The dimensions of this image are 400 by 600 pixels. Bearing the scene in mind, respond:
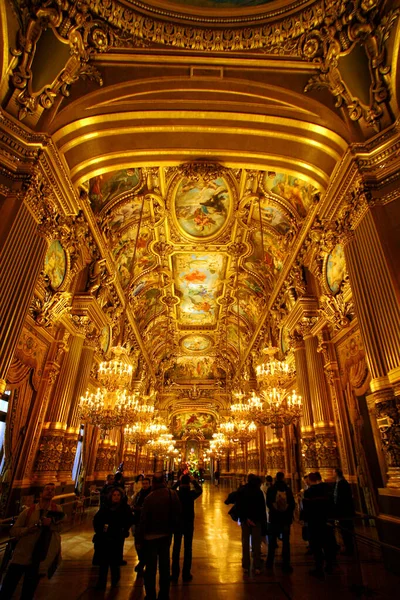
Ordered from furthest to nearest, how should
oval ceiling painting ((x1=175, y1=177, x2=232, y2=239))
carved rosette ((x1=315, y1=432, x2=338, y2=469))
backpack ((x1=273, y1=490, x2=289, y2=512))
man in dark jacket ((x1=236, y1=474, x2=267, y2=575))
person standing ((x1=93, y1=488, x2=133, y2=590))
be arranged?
oval ceiling painting ((x1=175, y1=177, x2=232, y2=239)), carved rosette ((x1=315, y1=432, x2=338, y2=469)), backpack ((x1=273, y1=490, x2=289, y2=512)), man in dark jacket ((x1=236, y1=474, x2=267, y2=575)), person standing ((x1=93, y1=488, x2=133, y2=590))

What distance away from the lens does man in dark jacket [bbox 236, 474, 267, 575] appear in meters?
4.31

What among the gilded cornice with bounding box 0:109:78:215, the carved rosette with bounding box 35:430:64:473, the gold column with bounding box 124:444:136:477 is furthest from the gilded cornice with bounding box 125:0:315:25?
the gold column with bounding box 124:444:136:477

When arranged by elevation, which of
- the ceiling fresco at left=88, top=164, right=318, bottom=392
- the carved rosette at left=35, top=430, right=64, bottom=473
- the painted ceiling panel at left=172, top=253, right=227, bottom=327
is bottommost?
the carved rosette at left=35, top=430, right=64, bottom=473

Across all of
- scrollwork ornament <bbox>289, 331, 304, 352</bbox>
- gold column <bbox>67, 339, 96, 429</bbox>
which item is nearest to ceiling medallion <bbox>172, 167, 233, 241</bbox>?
scrollwork ornament <bbox>289, 331, 304, 352</bbox>

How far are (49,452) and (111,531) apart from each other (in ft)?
14.6

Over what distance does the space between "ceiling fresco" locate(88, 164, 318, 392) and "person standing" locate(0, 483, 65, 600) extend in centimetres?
692

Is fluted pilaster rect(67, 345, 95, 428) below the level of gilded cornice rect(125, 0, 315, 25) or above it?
below

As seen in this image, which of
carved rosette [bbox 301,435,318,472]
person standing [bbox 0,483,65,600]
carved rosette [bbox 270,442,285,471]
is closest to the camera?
person standing [bbox 0,483,65,600]

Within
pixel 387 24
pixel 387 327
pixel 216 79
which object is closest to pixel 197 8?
pixel 216 79

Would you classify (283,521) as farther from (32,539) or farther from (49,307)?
(49,307)

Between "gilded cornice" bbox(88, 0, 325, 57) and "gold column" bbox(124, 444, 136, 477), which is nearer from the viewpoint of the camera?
"gilded cornice" bbox(88, 0, 325, 57)

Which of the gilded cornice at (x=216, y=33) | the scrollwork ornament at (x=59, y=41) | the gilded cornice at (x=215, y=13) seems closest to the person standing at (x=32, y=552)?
the scrollwork ornament at (x=59, y=41)

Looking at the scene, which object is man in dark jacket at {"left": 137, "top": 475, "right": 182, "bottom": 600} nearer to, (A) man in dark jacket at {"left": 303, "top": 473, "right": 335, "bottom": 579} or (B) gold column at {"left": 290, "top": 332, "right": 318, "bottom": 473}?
(A) man in dark jacket at {"left": 303, "top": 473, "right": 335, "bottom": 579}

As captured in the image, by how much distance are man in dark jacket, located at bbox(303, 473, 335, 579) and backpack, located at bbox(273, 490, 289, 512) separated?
38 cm
